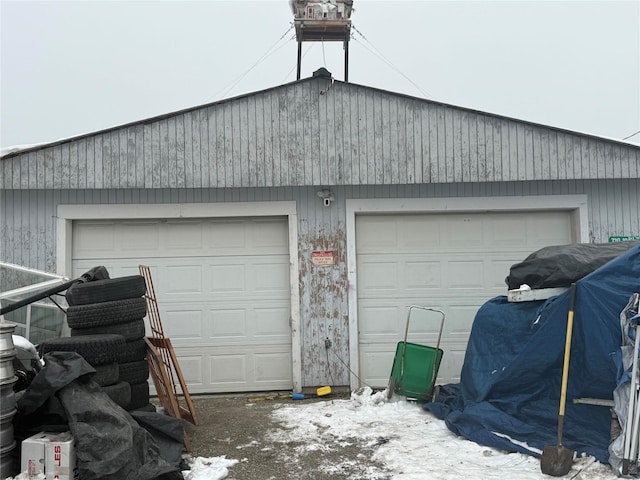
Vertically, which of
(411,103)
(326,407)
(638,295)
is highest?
(411,103)

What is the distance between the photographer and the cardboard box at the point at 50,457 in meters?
4.04

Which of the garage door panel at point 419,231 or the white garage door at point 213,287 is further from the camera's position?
the garage door panel at point 419,231

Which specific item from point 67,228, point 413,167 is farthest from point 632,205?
point 67,228

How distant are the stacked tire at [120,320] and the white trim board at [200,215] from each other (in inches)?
74.1

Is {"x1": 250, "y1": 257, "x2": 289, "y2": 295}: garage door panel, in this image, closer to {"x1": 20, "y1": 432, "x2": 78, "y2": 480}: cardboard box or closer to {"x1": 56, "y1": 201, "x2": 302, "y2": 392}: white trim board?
{"x1": 56, "y1": 201, "x2": 302, "y2": 392}: white trim board

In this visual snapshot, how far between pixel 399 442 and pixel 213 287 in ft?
11.7

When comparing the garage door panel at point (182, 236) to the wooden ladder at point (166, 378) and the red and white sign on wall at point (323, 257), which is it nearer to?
the wooden ladder at point (166, 378)

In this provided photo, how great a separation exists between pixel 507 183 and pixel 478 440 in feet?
12.9

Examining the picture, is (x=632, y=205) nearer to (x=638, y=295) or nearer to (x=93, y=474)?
(x=638, y=295)

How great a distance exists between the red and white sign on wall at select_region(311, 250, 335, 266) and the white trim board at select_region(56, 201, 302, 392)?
10.2 inches

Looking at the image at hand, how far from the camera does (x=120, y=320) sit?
5.55 metres

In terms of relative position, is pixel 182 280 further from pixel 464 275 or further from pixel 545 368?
pixel 545 368

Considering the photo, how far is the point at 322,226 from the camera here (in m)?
7.57

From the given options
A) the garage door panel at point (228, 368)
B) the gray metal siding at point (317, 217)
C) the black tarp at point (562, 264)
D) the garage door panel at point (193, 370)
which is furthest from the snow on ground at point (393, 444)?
the black tarp at point (562, 264)
